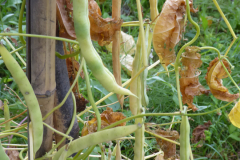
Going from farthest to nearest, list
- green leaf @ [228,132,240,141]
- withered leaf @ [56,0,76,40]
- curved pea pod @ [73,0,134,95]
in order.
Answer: green leaf @ [228,132,240,141], withered leaf @ [56,0,76,40], curved pea pod @ [73,0,134,95]

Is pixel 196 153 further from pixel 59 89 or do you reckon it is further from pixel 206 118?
pixel 59 89

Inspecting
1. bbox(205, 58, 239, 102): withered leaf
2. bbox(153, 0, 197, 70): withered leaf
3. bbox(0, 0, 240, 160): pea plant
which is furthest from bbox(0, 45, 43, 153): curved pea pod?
bbox(205, 58, 239, 102): withered leaf

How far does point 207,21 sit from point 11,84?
1749mm

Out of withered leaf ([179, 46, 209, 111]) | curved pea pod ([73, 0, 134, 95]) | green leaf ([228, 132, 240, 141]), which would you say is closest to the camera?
curved pea pod ([73, 0, 134, 95])

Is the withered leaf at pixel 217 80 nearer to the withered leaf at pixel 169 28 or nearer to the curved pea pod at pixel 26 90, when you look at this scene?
the withered leaf at pixel 169 28

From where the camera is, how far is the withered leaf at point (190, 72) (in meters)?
0.67

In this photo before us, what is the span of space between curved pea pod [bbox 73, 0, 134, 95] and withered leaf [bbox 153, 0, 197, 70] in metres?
0.21

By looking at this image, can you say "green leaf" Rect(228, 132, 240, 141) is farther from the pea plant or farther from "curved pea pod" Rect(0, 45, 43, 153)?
"curved pea pod" Rect(0, 45, 43, 153)

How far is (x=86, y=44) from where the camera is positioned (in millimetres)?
436

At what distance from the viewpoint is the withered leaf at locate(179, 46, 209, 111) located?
0.67 metres

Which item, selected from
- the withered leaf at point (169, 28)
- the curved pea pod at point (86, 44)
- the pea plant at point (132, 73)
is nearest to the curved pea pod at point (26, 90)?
the pea plant at point (132, 73)

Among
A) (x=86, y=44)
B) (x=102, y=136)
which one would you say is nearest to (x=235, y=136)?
(x=102, y=136)

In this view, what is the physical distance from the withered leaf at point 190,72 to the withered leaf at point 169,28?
5 cm

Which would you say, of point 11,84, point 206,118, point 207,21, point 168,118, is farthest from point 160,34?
point 207,21
